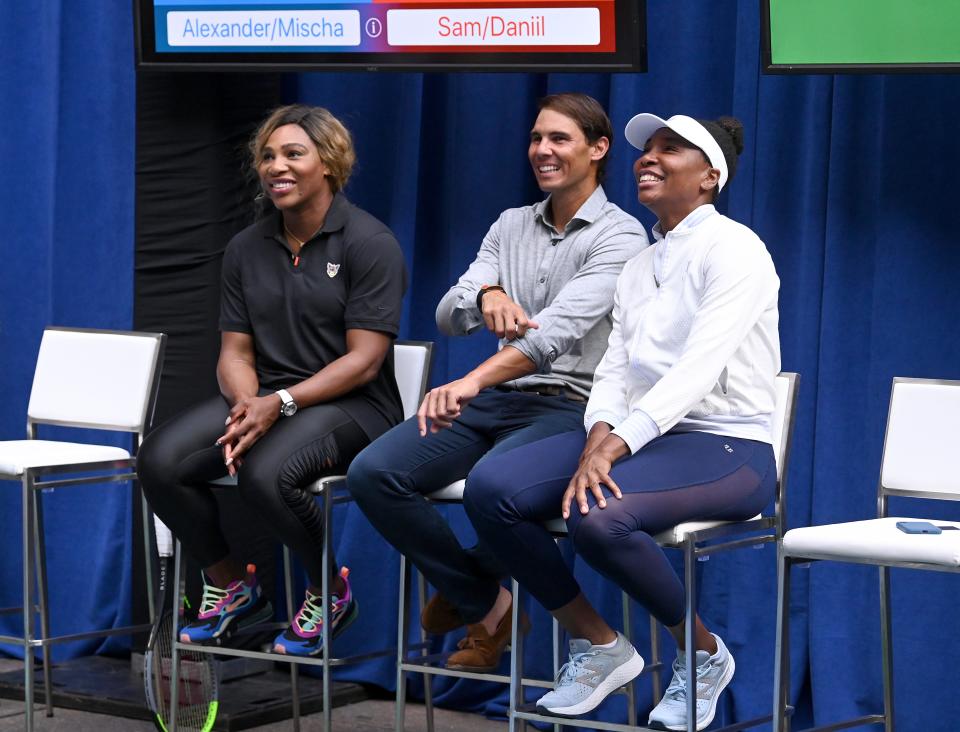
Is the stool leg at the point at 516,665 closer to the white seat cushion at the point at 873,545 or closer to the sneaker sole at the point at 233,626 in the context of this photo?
the white seat cushion at the point at 873,545

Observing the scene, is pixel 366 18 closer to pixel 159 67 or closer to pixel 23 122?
pixel 159 67

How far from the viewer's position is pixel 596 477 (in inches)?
107

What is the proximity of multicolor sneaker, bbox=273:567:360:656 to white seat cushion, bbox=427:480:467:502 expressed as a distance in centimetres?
31

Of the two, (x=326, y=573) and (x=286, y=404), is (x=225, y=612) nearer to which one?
(x=326, y=573)

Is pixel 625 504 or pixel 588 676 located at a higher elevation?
pixel 625 504

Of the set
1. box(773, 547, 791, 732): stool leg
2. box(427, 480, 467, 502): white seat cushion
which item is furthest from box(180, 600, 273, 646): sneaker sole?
box(773, 547, 791, 732): stool leg

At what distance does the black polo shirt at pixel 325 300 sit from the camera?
336 centimetres

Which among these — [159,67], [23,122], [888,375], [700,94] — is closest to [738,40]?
[700,94]

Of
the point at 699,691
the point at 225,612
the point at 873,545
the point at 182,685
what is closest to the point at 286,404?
the point at 225,612

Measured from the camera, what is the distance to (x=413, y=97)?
151 inches

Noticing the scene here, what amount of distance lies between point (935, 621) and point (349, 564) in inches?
58.1

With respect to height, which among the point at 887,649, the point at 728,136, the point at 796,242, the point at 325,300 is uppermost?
the point at 728,136

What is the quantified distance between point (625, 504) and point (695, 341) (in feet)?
1.08

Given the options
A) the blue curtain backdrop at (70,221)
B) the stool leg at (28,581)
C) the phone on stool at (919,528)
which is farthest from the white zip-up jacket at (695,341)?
the blue curtain backdrop at (70,221)
